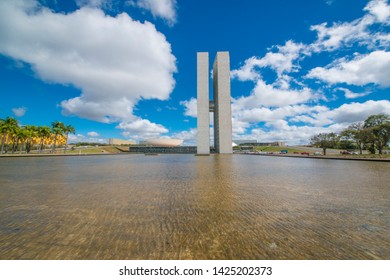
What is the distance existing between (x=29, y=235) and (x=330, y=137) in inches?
2081

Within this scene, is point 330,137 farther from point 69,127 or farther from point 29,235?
point 69,127

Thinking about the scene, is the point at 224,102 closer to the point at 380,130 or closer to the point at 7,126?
the point at 380,130

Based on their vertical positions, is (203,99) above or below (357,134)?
above

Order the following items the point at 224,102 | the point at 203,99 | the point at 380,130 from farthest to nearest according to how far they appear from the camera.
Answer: the point at 224,102 → the point at 203,99 → the point at 380,130

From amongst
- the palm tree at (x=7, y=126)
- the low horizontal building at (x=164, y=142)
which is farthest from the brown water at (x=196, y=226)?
the low horizontal building at (x=164, y=142)

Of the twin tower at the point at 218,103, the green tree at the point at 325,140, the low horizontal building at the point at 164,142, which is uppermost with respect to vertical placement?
the twin tower at the point at 218,103

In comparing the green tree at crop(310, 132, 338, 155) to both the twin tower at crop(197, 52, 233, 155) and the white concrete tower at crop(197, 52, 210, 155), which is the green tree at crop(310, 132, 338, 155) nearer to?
the twin tower at crop(197, 52, 233, 155)

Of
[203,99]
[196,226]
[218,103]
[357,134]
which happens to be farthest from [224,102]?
[196,226]

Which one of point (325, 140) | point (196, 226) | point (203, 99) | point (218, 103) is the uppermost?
point (203, 99)

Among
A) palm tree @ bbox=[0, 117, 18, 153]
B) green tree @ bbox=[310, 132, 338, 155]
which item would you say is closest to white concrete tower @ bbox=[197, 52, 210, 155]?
green tree @ bbox=[310, 132, 338, 155]

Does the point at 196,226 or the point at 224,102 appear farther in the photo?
the point at 224,102

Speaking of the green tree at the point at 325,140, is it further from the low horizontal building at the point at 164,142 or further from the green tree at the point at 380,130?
the low horizontal building at the point at 164,142

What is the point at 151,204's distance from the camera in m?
4.96
